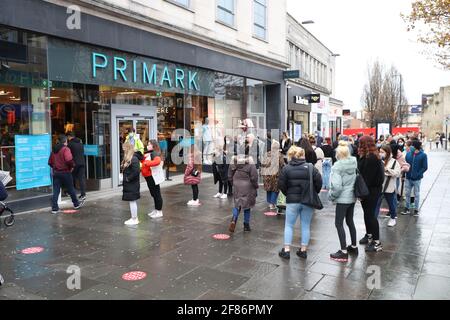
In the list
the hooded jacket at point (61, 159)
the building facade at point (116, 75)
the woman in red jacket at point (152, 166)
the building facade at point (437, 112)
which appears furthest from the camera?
the building facade at point (437, 112)

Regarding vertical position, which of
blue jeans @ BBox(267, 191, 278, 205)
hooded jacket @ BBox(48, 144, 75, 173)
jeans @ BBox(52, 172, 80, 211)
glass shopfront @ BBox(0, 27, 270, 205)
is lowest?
blue jeans @ BBox(267, 191, 278, 205)

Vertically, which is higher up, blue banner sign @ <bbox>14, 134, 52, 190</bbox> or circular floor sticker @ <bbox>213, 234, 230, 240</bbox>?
blue banner sign @ <bbox>14, 134, 52, 190</bbox>

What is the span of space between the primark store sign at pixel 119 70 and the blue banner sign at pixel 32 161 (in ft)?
5.27

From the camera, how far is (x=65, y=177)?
889 centimetres

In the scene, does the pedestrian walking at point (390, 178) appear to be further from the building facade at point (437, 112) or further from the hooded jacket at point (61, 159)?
the building facade at point (437, 112)

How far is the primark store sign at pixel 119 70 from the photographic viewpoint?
9.66m

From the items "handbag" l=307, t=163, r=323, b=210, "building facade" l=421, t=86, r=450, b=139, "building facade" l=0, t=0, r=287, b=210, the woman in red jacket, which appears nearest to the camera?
"handbag" l=307, t=163, r=323, b=210

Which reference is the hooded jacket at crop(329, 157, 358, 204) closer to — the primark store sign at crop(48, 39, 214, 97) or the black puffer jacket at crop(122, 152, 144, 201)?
the black puffer jacket at crop(122, 152, 144, 201)

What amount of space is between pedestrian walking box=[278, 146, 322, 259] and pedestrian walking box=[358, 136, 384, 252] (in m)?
0.93

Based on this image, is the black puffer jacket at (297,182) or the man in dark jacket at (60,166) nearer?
the black puffer jacket at (297,182)

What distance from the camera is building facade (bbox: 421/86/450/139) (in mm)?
65625

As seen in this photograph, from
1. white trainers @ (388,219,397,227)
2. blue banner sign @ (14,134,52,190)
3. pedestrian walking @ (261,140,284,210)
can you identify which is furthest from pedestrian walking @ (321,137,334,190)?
blue banner sign @ (14,134,52,190)

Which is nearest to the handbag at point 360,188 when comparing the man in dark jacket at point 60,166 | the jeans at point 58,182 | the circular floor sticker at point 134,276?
the circular floor sticker at point 134,276
